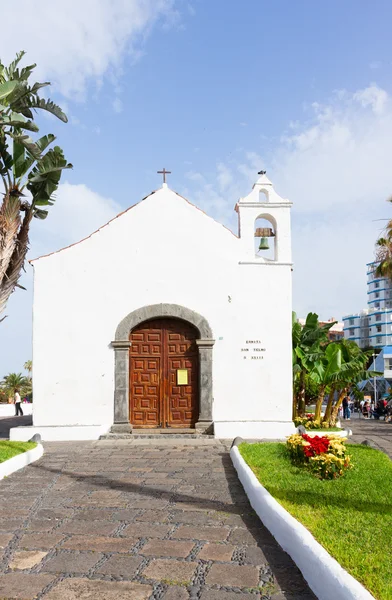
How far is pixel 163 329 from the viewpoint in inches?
520

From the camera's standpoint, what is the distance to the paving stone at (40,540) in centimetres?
500

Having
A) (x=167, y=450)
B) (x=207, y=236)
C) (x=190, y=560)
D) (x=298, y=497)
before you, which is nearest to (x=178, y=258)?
(x=207, y=236)

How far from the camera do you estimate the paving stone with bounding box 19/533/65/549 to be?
500 centimetres

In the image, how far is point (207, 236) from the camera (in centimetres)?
1324

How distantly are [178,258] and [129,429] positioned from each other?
3978 mm

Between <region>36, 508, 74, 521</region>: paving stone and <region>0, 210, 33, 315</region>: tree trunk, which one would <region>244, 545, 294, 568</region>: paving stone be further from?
<region>0, 210, 33, 315</region>: tree trunk

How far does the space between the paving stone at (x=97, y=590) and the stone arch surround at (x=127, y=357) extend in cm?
845

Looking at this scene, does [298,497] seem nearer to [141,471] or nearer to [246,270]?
[141,471]

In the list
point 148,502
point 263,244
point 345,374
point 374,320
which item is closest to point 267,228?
point 263,244

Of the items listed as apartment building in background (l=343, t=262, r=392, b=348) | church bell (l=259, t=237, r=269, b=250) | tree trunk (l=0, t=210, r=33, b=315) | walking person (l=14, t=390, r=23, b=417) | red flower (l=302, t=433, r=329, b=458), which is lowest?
walking person (l=14, t=390, r=23, b=417)

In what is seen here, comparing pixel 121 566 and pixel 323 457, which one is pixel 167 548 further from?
pixel 323 457

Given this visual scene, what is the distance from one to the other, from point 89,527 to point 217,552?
1447 mm

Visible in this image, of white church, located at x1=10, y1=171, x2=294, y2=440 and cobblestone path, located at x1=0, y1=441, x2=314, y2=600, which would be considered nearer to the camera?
cobblestone path, located at x1=0, y1=441, x2=314, y2=600

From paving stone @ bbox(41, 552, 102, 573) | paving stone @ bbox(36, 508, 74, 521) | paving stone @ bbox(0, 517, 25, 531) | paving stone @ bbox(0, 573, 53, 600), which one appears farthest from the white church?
paving stone @ bbox(0, 573, 53, 600)
